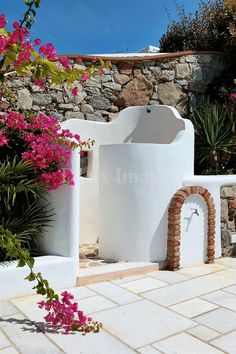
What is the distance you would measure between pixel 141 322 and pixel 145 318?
12cm

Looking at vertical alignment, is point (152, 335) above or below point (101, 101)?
below

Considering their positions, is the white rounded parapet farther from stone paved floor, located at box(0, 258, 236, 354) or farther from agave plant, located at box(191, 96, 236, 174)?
agave plant, located at box(191, 96, 236, 174)

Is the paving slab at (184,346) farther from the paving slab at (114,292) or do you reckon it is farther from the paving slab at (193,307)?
the paving slab at (114,292)

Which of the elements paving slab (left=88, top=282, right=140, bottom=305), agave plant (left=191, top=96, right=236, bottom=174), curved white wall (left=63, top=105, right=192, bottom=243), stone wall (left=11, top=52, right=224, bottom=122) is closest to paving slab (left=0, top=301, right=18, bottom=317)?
paving slab (left=88, top=282, right=140, bottom=305)

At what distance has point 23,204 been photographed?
5.26 meters

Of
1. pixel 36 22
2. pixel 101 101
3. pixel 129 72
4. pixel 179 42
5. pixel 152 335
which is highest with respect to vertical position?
pixel 179 42

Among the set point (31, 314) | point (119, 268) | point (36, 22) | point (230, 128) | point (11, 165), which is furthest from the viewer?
point (230, 128)

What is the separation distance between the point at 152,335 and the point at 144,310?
648 millimetres

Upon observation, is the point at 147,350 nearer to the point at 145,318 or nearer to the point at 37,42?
the point at 145,318

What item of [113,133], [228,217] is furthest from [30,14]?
[228,217]

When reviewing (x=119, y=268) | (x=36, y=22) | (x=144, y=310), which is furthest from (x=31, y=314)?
(x=36, y=22)

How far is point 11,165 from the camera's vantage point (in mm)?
4992

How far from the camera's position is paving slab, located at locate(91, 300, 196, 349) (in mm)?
3740

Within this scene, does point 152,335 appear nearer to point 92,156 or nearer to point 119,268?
point 119,268
